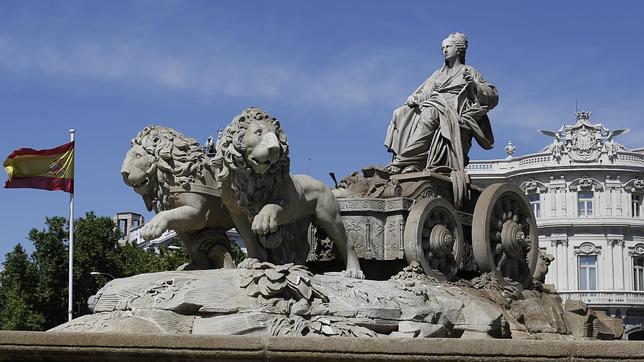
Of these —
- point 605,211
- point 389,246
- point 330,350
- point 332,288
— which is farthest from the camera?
point 605,211

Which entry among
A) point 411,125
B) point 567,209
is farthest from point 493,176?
point 411,125

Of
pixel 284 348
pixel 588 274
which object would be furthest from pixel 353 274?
pixel 588 274

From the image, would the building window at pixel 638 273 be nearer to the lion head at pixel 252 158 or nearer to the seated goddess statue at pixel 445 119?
the seated goddess statue at pixel 445 119

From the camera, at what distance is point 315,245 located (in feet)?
47.2

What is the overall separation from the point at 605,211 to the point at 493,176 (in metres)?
7.21

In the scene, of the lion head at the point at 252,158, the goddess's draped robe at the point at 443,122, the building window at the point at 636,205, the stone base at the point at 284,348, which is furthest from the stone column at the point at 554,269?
the stone base at the point at 284,348

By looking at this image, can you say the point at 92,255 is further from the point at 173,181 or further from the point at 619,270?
the point at 173,181

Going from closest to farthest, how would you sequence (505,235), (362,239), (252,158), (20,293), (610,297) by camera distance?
(252,158), (362,239), (505,235), (20,293), (610,297)

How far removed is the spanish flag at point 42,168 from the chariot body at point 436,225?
22.9m

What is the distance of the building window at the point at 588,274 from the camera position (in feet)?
248

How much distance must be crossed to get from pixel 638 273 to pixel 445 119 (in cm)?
6309

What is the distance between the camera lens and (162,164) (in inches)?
521

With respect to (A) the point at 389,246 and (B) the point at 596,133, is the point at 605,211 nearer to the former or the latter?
(B) the point at 596,133

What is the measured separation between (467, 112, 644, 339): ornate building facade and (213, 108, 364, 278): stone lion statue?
6204cm
